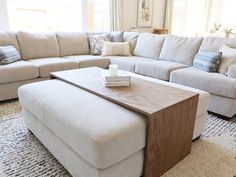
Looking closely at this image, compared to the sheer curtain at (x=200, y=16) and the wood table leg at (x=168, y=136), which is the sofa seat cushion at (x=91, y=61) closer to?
the wood table leg at (x=168, y=136)

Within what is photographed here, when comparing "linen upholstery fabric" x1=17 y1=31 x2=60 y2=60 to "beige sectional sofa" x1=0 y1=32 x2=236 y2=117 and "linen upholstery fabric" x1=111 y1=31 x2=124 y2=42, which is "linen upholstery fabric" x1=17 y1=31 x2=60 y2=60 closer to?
"beige sectional sofa" x1=0 y1=32 x2=236 y2=117

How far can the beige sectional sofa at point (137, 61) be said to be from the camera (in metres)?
2.38

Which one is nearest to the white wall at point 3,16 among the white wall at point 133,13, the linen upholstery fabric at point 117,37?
the linen upholstery fabric at point 117,37

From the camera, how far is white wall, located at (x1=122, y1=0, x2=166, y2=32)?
4988 mm

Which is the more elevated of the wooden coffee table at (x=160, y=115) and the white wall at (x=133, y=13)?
the white wall at (x=133, y=13)

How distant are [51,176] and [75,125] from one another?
1.63 feet

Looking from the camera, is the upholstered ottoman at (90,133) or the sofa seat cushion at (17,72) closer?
the upholstered ottoman at (90,133)

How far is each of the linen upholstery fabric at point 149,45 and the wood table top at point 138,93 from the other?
1.67 metres

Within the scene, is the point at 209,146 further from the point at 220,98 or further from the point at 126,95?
the point at 126,95

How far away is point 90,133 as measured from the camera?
3.64 feet

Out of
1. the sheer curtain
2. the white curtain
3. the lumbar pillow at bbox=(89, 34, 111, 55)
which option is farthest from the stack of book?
the sheer curtain

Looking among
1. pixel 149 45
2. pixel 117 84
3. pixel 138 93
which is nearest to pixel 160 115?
pixel 138 93

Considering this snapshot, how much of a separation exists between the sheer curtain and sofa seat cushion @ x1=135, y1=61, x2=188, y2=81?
3.67 m

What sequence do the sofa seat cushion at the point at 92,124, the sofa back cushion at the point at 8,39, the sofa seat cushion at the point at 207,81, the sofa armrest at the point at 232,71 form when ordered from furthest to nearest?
the sofa back cushion at the point at 8,39 → the sofa armrest at the point at 232,71 → the sofa seat cushion at the point at 207,81 → the sofa seat cushion at the point at 92,124
